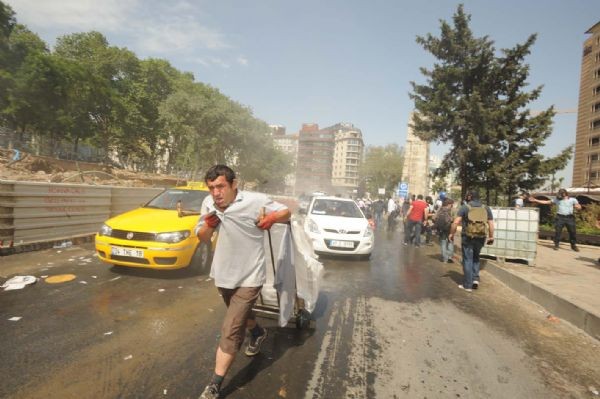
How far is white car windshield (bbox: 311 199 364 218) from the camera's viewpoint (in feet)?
31.9

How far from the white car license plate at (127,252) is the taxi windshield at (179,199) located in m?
1.42

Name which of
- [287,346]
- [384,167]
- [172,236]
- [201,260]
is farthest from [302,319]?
[384,167]

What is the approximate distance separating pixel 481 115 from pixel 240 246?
745 inches

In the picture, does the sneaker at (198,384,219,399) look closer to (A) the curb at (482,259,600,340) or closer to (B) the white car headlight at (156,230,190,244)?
(B) the white car headlight at (156,230,190,244)

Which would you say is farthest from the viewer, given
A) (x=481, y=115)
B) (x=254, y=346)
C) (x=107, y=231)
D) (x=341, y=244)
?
(x=481, y=115)

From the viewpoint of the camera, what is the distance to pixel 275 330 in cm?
411

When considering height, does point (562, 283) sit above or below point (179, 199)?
below

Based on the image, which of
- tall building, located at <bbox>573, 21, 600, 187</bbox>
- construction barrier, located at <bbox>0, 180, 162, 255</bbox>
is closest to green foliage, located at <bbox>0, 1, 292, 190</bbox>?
construction barrier, located at <bbox>0, 180, 162, 255</bbox>

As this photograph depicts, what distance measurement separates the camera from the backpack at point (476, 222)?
655 cm

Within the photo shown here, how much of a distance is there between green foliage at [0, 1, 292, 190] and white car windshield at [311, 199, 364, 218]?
32286 millimetres

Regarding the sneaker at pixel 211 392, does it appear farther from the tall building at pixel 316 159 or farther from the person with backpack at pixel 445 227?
the tall building at pixel 316 159

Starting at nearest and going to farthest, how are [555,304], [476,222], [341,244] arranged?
[555,304] < [476,222] < [341,244]

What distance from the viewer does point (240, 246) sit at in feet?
9.29

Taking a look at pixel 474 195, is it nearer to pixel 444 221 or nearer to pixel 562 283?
pixel 562 283
